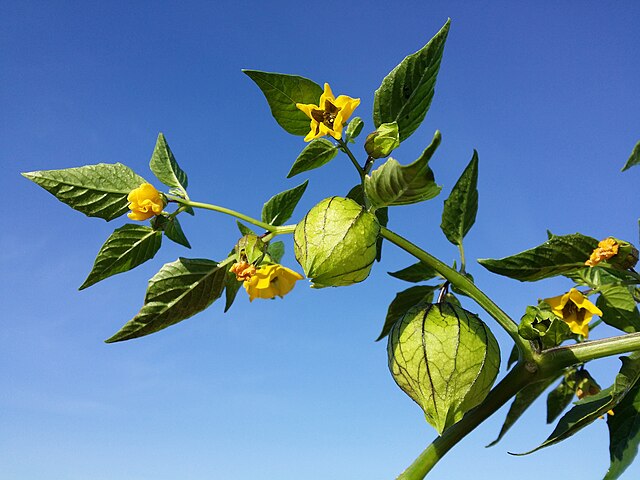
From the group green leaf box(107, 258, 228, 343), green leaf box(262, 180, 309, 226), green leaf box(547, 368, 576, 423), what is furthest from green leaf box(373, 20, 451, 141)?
green leaf box(547, 368, 576, 423)

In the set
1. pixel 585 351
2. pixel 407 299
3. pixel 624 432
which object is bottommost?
pixel 624 432

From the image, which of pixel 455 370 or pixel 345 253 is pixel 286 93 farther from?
pixel 455 370

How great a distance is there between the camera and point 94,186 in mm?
1366

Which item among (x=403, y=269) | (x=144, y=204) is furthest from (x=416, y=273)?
(x=144, y=204)

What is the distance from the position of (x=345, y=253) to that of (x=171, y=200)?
19.1 inches

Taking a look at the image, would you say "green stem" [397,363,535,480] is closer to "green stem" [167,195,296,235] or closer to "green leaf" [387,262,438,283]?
"green leaf" [387,262,438,283]

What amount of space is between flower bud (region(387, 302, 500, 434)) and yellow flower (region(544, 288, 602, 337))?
417 mm

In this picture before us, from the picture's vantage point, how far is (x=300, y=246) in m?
1.15

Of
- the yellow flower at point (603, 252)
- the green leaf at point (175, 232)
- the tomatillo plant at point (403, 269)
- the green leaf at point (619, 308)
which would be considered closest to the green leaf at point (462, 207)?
the tomatillo plant at point (403, 269)

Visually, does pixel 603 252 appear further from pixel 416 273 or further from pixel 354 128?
pixel 354 128

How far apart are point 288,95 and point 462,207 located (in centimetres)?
48

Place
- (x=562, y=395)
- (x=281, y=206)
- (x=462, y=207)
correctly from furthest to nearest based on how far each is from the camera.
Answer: (x=562, y=395) < (x=462, y=207) < (x=281, y=206)

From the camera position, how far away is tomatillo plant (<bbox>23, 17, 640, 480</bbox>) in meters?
1.13

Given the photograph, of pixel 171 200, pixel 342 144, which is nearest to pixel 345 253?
pixel 342 144
